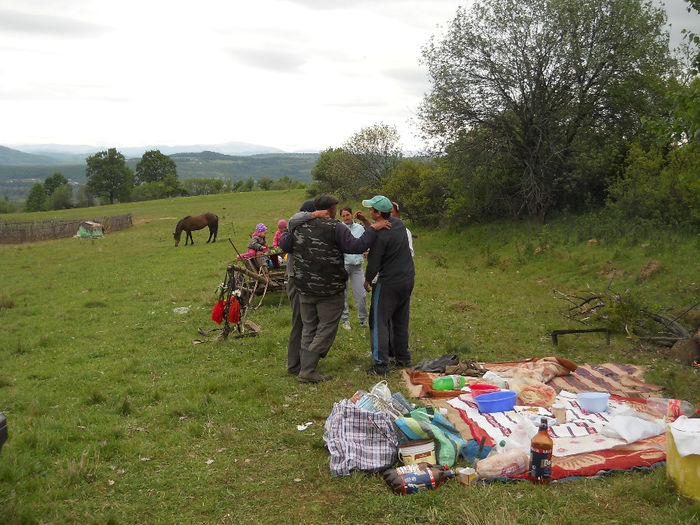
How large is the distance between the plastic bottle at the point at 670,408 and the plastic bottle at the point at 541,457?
177 centimetres

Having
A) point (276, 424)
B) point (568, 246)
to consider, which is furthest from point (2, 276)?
point (568, 246)

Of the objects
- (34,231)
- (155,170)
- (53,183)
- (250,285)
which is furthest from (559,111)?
(53,183)

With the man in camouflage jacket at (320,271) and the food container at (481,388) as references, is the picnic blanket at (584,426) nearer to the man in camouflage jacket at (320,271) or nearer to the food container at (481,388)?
the food container at (481,388)

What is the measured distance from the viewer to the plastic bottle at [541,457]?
14.2 ft

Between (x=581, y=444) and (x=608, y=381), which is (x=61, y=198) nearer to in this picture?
(x=608, y=381)

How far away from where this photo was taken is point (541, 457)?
437 cm

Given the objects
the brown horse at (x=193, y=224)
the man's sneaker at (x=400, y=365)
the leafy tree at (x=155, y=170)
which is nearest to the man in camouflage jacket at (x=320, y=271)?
the man's sneaker at (x=400, y=365)

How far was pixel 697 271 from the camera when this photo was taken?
11.7 metres

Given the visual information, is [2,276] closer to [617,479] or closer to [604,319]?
[604,319]

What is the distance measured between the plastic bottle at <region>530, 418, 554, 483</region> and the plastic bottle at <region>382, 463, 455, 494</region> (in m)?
0.65

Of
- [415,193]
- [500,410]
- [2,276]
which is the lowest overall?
[2,276]

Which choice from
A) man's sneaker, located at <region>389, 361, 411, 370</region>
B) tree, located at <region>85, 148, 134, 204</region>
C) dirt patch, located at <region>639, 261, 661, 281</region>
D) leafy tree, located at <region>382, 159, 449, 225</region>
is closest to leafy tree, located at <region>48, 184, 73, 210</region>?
tree, located at <region>85, 148, 134, 204</region>

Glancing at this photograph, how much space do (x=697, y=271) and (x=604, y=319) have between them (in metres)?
3.49

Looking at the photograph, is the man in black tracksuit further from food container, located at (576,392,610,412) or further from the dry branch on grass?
the dry branch on grass
